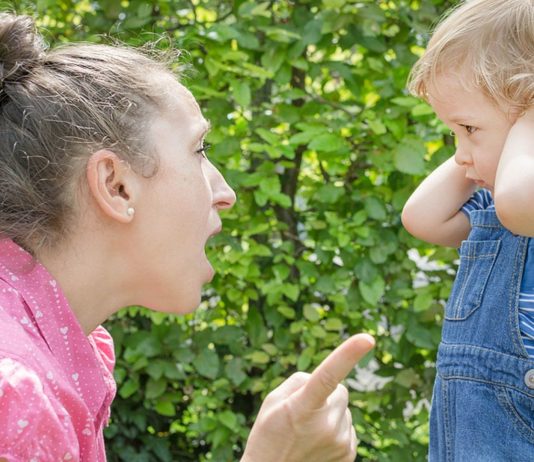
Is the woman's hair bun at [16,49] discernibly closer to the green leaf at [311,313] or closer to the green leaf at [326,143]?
the green leaf at [326,143]

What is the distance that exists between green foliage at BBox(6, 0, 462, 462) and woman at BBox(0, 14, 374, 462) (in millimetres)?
1277

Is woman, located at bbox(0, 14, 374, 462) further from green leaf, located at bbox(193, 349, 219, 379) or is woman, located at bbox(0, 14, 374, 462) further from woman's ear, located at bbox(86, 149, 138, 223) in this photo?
green leaf, located at bbox(193, 349, 219, 379)

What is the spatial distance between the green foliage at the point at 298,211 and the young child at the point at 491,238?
121cm

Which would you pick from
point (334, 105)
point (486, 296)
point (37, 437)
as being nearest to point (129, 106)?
point (37, 437)

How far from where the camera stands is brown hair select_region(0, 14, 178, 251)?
1668 millimetres

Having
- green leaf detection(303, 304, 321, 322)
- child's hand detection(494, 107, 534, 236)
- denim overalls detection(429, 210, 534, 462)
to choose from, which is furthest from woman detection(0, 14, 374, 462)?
green leaf detection(303, 304, 321, 322)

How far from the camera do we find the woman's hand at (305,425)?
147 cm

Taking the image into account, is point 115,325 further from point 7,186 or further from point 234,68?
point 7,186

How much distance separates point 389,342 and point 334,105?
0.84 metres

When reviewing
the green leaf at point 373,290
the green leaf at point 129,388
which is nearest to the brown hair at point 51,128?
the green leaf at point 373,290

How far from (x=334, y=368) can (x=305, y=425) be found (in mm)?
145

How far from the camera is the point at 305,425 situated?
1.50 metres

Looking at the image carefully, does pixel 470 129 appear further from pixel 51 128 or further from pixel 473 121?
pixel 51 128

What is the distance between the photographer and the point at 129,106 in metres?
1.74
